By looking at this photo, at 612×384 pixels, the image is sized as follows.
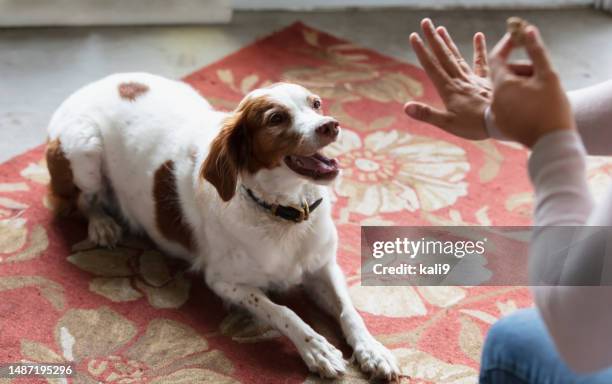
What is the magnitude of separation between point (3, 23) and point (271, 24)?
1119 mm

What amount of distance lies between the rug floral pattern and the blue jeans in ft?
1.98

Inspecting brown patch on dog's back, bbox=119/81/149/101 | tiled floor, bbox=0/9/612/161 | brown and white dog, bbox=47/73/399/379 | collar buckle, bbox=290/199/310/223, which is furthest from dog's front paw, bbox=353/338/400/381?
tiled floor, bbox=0/9/612/161

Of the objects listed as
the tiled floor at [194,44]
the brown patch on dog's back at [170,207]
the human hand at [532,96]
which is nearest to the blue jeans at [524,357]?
the human hand at [532,96]

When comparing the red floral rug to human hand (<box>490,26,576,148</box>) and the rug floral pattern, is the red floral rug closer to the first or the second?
the rug floral pattern

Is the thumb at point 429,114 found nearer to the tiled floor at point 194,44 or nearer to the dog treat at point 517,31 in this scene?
the dog treat at point 517,31

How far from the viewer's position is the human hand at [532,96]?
1.04m

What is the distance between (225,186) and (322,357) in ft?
1.48

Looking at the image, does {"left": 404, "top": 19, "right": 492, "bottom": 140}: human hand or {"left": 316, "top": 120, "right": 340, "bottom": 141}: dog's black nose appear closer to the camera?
{"left": 404, "top": 19, "right": 492, "bottom": 140}: human hand

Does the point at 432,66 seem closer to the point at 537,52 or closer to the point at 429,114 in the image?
the point at 429,114

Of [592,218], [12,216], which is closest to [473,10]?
[12,216]

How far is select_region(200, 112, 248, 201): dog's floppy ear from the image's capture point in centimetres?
187

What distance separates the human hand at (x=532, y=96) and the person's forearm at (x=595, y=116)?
380mm

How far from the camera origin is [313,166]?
1868 millimetres

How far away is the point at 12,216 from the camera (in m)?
2.40
